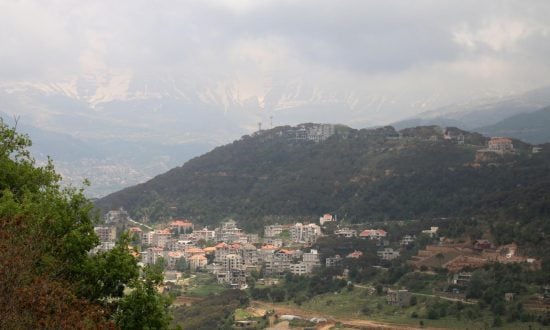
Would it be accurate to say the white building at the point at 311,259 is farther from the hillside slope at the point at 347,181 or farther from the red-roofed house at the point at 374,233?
the hillside slope at the point at 347,181

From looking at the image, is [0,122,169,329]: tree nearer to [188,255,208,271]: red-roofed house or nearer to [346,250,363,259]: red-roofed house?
[346,250,363,259]: red-roofed house

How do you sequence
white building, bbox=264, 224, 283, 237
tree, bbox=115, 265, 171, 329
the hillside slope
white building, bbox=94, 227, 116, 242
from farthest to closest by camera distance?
1. white building, bbox=264, 224, 283, 237
2. white building, bbox=94, 227, 116, 242
3. the hillside slope
4. tree, bbox=115, 265, 171, 329

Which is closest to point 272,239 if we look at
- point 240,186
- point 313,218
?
point 313,218

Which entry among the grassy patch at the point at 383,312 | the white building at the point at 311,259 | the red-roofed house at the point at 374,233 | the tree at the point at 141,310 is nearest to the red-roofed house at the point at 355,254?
the white building at the point at 311,259

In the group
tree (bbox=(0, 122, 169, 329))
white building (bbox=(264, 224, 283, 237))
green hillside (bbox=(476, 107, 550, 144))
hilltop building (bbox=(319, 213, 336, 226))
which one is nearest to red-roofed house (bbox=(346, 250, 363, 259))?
hilltop building (bbox=(319, 213, 336, 226))

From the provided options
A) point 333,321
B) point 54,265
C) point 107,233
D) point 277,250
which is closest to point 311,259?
point 277,250

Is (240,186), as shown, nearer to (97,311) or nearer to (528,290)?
(528,290)

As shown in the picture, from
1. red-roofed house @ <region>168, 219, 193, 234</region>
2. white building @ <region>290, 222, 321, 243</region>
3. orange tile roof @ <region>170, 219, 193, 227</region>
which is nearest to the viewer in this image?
white building @ <region>290, 222, 321, 243</region>

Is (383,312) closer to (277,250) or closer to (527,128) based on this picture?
(277,250)
